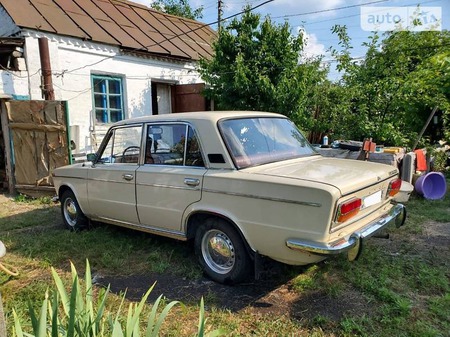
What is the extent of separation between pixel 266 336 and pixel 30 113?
23.4 feet

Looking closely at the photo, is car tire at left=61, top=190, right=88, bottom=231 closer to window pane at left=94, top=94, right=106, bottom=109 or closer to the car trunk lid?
the car trunk lid

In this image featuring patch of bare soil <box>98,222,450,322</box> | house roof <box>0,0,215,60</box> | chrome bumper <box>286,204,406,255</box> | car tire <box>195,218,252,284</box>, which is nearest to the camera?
chrome bumper <box>286,204,406,255</box>

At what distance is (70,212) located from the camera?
17.7ft

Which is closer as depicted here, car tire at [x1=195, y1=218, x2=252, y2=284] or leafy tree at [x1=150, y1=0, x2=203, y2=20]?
car tire at [x1=195, y1=218, x2=252, y2=284]

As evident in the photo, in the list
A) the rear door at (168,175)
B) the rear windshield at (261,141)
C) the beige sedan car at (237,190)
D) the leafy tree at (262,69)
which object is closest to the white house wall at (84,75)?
the leafy tree at (262,69)

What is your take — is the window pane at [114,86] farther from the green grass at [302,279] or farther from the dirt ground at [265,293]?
the dirt ground at [265,293]

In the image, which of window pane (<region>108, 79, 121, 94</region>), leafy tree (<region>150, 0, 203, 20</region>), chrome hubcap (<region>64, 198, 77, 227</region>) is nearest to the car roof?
chrome hubcap (<region>64, 198, 77, 227</region>)

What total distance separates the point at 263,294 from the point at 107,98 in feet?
25.4

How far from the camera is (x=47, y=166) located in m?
7.82

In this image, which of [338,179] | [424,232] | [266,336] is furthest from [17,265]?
[424,232]

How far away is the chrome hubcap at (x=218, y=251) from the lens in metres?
3.48

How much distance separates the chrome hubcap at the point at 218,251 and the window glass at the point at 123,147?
1.34 metres

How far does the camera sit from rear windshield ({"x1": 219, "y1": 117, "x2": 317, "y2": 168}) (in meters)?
3.47

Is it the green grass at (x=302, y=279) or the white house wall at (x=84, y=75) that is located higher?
the white house wall at (x=84, y=75)
